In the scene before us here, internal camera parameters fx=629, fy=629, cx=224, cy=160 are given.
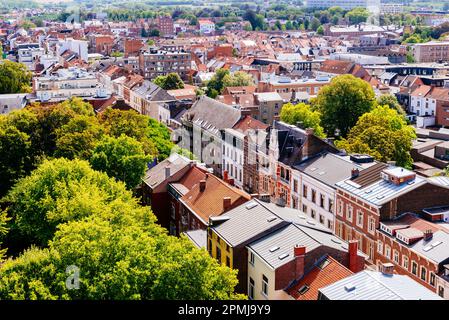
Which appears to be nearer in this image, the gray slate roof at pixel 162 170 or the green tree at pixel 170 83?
the gray slate roof at pixel 162 170

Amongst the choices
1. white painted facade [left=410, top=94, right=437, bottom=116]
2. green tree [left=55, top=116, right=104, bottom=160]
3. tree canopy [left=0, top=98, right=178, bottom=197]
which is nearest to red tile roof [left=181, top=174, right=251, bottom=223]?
tree canopy [left=0, top=98, right=178, bottom=197]

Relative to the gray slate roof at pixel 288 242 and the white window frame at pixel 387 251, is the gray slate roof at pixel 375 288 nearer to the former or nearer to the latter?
the gray slate roof at pixel 288 242

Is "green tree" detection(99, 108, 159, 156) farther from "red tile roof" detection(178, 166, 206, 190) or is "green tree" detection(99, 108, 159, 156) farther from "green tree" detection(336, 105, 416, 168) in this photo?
"green tree" detection(336, 105, 416, 168)

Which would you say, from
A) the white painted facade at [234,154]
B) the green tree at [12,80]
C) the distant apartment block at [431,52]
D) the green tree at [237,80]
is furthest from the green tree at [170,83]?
the distant apartment block at [431,52]

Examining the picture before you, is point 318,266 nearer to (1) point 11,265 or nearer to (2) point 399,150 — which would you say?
(1) point 11,265

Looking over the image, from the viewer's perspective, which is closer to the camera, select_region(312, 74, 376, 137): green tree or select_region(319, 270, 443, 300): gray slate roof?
select_region(319, 270, 443, 300): gray slate roof

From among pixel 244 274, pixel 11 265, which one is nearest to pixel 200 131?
pixel 244 274

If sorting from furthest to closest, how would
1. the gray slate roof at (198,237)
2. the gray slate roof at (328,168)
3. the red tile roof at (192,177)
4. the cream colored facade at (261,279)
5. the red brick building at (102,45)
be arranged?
the red brick building at (102,45), the gray slate roof at (328,168), the red tile roof at (192,177), the gray slate roof at (198,237), the cream colored facade at (261,279)
